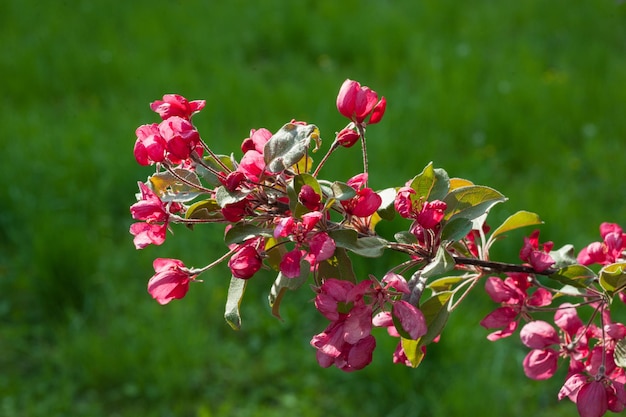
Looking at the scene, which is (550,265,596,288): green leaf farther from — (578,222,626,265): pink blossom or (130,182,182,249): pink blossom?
(130,182,182,249): pink blossom

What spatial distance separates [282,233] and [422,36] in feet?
10.3

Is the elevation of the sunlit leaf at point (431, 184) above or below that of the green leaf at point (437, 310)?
above

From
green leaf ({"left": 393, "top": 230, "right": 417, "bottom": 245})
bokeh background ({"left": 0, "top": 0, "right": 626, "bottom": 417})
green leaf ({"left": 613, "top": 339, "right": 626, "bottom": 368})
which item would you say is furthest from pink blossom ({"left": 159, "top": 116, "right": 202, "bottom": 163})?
bokeh background ({"left": 0, "top": 0, "right": 626, "bottom": 417})

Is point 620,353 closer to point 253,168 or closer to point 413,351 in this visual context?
point 413,351

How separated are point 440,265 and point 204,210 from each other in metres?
0.21

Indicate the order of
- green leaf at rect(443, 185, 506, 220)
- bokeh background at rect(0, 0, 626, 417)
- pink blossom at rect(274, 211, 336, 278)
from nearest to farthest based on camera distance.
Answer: pink blossom at rect(274, 211, 336, 278) < green leaf at rect(443, 185, 506, 220) < bokeh background at rect(0, 0, 626, 417)

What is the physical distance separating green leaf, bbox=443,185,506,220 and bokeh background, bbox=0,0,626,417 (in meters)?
1.32

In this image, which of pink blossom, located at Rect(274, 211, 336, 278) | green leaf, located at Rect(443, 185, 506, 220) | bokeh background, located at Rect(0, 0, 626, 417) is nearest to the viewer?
pink blossom, located at Rect(274, 211, 336, 278)

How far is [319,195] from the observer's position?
2.27 ft

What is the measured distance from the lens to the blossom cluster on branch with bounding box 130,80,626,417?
697mm

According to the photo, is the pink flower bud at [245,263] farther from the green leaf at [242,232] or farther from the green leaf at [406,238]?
the green leaf at [406,238]

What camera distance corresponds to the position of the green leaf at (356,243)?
27.6 inches

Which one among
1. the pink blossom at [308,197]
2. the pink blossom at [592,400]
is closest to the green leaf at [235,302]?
the pink blossom at [308,197]

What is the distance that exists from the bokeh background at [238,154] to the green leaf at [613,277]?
129cm
